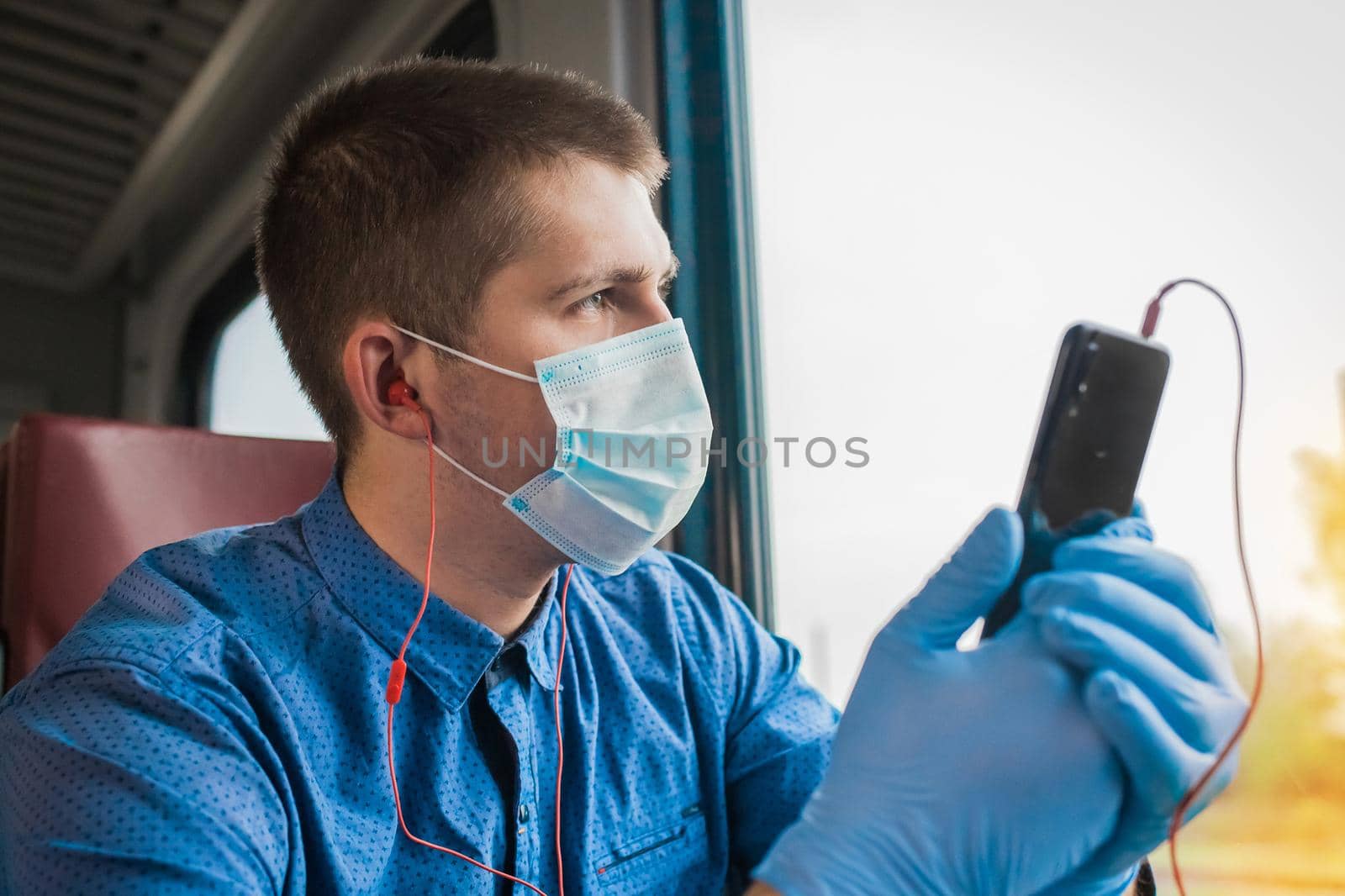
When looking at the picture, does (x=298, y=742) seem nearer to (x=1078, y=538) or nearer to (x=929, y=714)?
(x=929, y=714)

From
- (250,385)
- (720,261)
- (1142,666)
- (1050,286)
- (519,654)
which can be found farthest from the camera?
(250,385)

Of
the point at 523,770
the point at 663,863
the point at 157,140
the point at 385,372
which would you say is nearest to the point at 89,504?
the point at 385,372

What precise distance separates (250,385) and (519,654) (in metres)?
3.14

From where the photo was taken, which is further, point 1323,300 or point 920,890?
point 1323,300

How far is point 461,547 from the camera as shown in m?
1.09

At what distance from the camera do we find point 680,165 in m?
1.75

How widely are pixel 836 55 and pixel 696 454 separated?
2.64 ft

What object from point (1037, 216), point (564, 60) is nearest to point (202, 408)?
point (564, 60)

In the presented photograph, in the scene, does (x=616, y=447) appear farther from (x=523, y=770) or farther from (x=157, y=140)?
(x=157, y=140)

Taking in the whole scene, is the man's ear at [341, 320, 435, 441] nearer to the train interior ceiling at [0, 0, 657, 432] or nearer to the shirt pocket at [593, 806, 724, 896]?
the shirt pocket at [593, 806, 724, 896]

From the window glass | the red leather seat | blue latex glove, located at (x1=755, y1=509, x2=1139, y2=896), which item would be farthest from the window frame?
the window glass

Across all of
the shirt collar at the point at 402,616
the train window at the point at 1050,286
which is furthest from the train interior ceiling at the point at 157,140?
the shirt collar at the point at 402,616

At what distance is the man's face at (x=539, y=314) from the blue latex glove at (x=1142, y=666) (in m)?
0.59

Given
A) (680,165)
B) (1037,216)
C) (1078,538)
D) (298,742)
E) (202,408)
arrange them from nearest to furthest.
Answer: (1078,538) < (298,742) < (1037,216) < (680,165) < (202,408)
